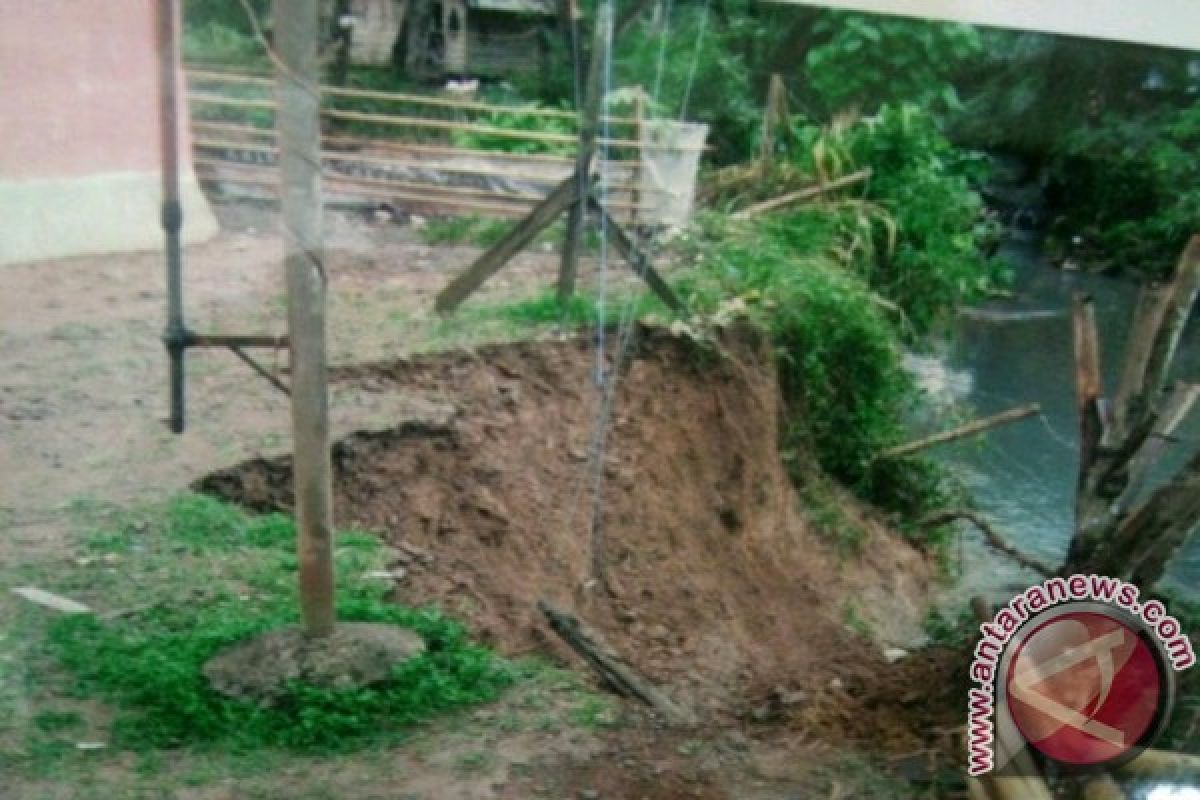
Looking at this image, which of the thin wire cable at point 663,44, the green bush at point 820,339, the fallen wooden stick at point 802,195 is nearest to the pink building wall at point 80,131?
the thin wire cable at point 663,44

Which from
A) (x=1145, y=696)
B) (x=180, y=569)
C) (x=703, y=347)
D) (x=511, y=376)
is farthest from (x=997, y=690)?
(x=703, y=347)

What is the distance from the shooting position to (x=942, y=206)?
139 inches

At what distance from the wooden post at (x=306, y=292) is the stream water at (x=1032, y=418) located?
113 cm

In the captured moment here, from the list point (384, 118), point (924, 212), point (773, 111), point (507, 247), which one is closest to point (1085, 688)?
point (773, 111)

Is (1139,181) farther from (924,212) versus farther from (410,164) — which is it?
(924,212)

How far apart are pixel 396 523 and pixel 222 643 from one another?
0.78 m

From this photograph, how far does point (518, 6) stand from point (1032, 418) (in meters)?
1.21

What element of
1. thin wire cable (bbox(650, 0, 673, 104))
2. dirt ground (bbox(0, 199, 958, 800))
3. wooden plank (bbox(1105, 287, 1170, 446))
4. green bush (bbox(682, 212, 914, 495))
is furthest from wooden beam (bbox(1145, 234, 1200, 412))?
green bush (bbox(682, 212, 914, 495))

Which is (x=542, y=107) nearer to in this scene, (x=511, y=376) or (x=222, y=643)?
(x=511, y=376)

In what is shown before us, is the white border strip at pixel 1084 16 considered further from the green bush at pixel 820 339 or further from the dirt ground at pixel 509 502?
the green bush at pixel 820 339

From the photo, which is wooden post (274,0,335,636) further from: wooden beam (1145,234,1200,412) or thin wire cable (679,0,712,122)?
wooden beam (1145,234,1200,412)

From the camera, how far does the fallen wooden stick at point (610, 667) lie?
7.69 feet

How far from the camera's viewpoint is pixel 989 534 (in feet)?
8.61

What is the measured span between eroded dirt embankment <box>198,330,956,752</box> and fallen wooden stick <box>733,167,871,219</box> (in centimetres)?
42
